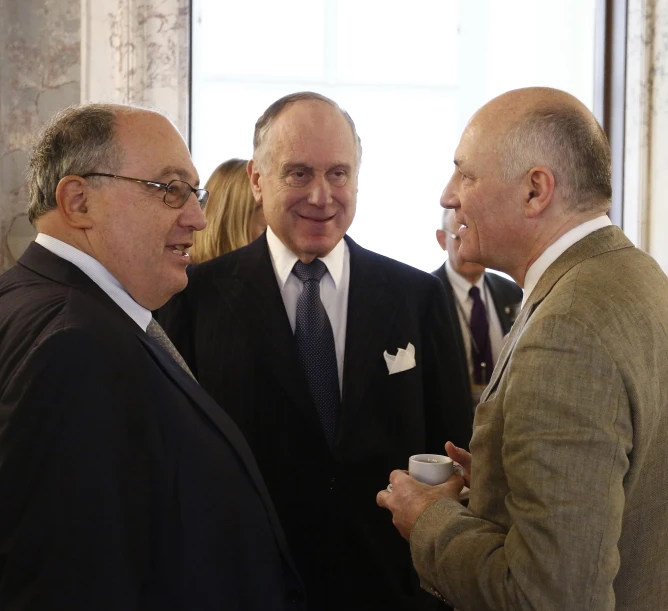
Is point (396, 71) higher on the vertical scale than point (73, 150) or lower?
higher

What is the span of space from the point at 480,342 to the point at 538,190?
7.21 ft

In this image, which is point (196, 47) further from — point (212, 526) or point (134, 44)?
point (212, 526)

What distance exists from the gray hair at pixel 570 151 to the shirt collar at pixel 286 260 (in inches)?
38.1

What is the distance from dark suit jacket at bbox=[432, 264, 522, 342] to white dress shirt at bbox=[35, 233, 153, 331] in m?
2.34

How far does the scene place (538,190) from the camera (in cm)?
161

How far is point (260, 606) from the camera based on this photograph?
1599 mm

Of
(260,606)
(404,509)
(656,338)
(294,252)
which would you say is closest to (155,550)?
(260,606)

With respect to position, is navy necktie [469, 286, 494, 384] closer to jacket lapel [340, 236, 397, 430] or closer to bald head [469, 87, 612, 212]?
jacket lapel [340, 236, 397, 430]

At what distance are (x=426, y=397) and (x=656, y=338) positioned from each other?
45.1 inches

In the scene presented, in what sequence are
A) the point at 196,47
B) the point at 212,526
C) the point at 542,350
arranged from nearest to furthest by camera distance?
the point at 542,350 < the point at 212,526 < the point at 196,47

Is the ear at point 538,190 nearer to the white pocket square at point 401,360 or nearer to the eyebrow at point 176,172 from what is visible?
the eyebrow at point 176,172

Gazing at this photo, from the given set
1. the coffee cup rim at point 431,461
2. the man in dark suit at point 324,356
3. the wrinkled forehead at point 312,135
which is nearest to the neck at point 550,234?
the coffee cup rim at point 431,461

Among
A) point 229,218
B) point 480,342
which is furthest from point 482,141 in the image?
point 480,342

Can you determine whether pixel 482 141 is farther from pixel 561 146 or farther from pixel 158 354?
pixel 158 354
